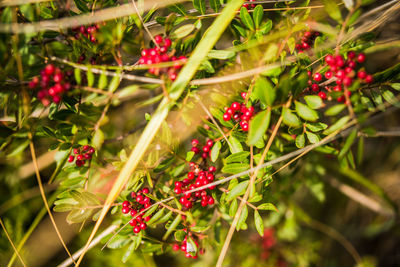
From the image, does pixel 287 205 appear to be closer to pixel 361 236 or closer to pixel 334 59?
pixel 361 236

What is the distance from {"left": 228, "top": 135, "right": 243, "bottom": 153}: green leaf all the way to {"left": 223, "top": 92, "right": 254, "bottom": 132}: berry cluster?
57 mm

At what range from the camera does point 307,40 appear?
978 mm

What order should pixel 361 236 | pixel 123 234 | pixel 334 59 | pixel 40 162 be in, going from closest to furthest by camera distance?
pixel 334 59 → pixel 123 234 → pixel 40 162 → pixel 361 236

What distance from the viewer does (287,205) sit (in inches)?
74.3

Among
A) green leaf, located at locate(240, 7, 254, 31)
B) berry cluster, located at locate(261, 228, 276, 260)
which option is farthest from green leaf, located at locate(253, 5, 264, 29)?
berry cluster, located at locate(261, 228, 276, 260)

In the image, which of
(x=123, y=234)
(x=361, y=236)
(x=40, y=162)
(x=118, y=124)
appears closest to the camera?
(x=123, y=234)

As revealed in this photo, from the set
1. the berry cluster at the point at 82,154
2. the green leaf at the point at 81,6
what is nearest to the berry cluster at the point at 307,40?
the green leaf at the point at 81,6

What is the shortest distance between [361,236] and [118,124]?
220 centimetres

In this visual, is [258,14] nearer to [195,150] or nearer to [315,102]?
[315,102]

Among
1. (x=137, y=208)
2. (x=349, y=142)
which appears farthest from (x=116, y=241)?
(x=349, y=142)

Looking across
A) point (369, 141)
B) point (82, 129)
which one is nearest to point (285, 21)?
point (82, 129)

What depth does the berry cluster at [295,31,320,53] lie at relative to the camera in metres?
0.96

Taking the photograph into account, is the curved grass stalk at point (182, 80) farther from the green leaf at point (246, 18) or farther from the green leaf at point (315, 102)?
the green leaf at point (315, 102)

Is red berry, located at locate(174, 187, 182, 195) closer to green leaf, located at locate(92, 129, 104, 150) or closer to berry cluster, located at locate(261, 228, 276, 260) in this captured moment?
green leaf, located at locate(92, 129, 104, 150)
